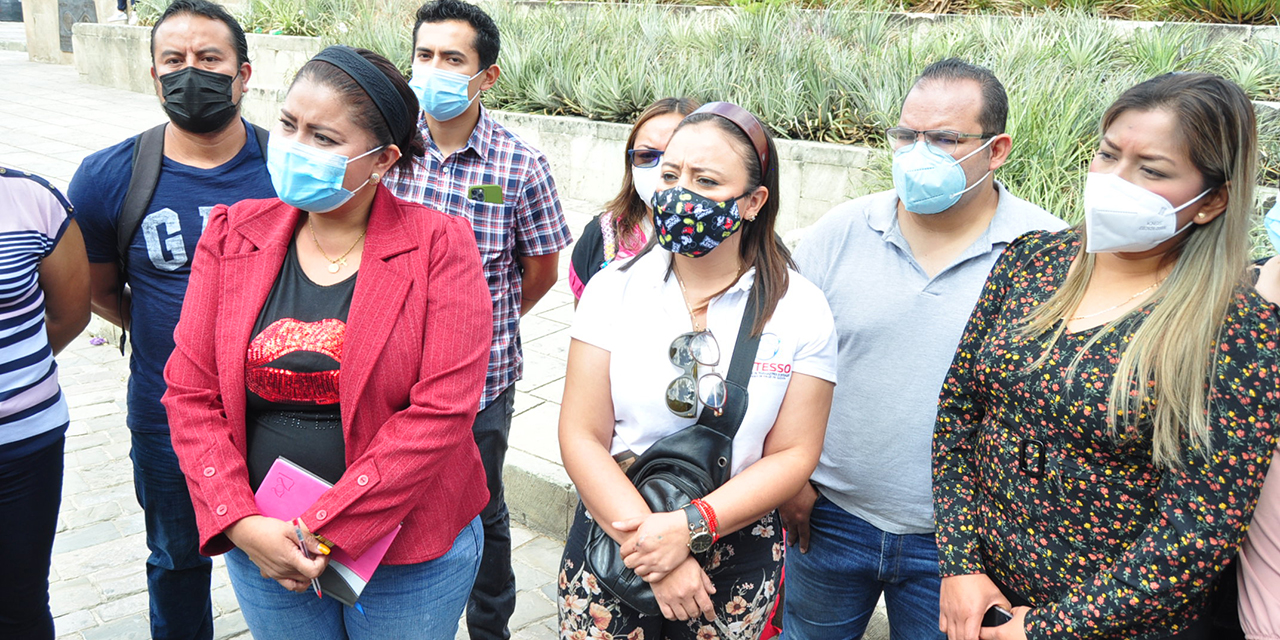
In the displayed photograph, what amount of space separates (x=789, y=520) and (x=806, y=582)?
0.20 meters

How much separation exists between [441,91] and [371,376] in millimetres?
1573

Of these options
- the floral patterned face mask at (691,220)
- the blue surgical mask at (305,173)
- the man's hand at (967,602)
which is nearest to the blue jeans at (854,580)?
the man's hand at (967,602)

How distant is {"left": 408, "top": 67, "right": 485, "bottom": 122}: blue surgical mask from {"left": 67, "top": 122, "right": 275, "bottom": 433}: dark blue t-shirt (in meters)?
0.77

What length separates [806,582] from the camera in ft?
8.66

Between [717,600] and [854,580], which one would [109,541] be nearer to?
[717,600]

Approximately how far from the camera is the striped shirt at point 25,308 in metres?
2.42

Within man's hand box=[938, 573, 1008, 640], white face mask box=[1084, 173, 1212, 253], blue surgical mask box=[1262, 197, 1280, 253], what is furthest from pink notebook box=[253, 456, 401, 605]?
blue surgical mask box=[1262, 197, 1280, 253]

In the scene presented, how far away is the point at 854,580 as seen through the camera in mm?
2557

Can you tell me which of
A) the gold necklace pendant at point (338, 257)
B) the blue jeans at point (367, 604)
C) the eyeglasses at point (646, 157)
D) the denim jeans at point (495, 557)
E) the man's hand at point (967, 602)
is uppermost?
the eyeglasses at point (646, 157)

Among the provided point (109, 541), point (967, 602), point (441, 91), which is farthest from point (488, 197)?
point (109, 541)

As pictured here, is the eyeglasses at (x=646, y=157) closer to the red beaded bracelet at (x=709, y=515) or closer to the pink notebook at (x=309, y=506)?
the red beaded bracelet at (x=709, y=515)

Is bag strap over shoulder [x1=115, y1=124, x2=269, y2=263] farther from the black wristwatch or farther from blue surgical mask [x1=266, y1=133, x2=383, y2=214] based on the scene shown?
the black wristwatch

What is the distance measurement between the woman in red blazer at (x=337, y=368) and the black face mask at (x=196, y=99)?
0.77 metres

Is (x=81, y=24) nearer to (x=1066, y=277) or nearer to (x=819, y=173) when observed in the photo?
(x=819, y=173)
